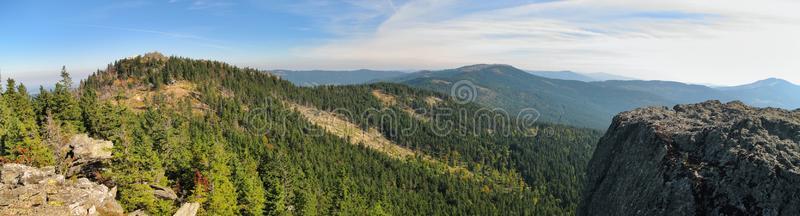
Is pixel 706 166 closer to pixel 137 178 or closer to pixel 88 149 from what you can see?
pixel 137 178

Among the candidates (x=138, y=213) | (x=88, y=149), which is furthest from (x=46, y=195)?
(x=88, y=149)

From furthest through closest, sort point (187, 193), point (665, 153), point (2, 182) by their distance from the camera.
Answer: point (187, 193) → point (2, 182) → point (665, 153)

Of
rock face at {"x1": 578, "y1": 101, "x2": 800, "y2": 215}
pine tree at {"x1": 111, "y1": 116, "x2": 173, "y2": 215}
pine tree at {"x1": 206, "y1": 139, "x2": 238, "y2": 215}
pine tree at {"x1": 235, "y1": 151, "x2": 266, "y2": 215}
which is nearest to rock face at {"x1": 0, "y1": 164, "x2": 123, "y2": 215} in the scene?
pine tree at {"x1": 111, "y1": 116, "x2": 173, "y2": 215}

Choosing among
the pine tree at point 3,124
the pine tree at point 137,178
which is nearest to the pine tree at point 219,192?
the pine tree at point 137,178

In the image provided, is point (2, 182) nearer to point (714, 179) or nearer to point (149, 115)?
point (714, 179)

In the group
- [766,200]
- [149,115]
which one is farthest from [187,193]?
[766,200]

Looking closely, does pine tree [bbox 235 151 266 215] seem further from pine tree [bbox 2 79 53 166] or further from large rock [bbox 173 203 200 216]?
pine tree [bbox 2 79 53 166]
